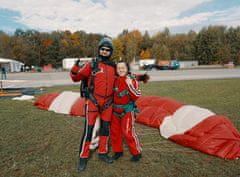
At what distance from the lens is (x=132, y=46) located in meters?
67.2

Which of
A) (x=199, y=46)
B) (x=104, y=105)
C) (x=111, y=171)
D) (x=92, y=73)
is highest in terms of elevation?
(x=199, y=46)

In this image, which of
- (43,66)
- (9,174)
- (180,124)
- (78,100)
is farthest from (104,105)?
(43,66)

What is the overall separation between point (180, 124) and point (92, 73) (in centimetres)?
232

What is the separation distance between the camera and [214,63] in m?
61.7

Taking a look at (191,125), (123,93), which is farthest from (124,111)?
(191,125)

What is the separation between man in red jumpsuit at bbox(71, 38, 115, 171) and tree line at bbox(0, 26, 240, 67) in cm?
5522

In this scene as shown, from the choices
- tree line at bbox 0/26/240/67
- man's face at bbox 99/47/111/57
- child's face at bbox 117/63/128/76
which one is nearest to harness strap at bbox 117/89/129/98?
child's face at bbox 117/63/128/76

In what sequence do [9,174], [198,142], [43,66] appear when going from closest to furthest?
1. [9,174]
2. [198,142]
3. [43,66]

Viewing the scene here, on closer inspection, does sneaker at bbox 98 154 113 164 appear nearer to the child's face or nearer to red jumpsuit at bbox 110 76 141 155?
red jumpsuit at bbox 110 76 141 155

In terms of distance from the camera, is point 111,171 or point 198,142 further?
point 198,142

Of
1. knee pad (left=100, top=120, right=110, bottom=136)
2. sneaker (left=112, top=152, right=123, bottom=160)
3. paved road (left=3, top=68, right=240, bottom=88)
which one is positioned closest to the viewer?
knee pad (left=100, top=120, right=110, bottom=136)

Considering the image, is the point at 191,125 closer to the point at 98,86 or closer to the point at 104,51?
the point at 98,86

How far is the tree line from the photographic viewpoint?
5956 centimetres

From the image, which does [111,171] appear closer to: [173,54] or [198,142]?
[198,142]
